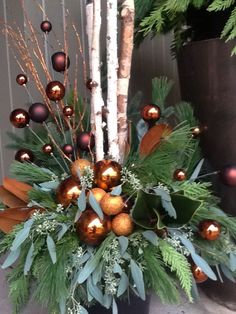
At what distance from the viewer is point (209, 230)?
3.92 feet

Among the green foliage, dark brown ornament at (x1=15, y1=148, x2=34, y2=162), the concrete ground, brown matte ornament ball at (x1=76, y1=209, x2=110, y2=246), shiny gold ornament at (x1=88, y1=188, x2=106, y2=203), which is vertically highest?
dark brown ornament at (x1=15, y1=148, x2=34, y2=162)

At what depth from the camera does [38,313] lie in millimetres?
1537

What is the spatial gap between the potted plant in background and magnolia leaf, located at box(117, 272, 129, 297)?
504mm

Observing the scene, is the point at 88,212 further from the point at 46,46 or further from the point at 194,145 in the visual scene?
the point at 46,46

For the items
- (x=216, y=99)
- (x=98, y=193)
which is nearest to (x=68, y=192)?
(x=98, y=193)

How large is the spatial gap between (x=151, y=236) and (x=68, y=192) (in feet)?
0.77

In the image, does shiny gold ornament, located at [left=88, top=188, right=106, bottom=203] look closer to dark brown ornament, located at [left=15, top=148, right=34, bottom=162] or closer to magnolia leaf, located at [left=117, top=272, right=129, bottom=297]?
magnolia leaf, located at [left=117, top=272, right=129, bottom=297]

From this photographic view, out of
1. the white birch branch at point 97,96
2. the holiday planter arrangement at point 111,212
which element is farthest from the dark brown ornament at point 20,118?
the white birch branch at point 97,96

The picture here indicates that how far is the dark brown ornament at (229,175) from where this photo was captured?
50.9 inches

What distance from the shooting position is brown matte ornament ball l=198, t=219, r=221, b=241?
47.1 inches

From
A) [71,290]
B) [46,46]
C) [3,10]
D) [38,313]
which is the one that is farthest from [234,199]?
[3,10]

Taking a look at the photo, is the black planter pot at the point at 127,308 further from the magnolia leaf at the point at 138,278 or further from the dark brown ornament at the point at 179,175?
the dark brown ornament at the point at 179,175

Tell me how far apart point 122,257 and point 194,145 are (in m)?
0.49

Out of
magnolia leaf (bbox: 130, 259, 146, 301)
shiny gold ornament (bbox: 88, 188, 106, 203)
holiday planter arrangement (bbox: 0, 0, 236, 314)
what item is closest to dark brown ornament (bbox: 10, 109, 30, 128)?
holiday planter arrangement (bbox: 0, 0, 236, 314)
